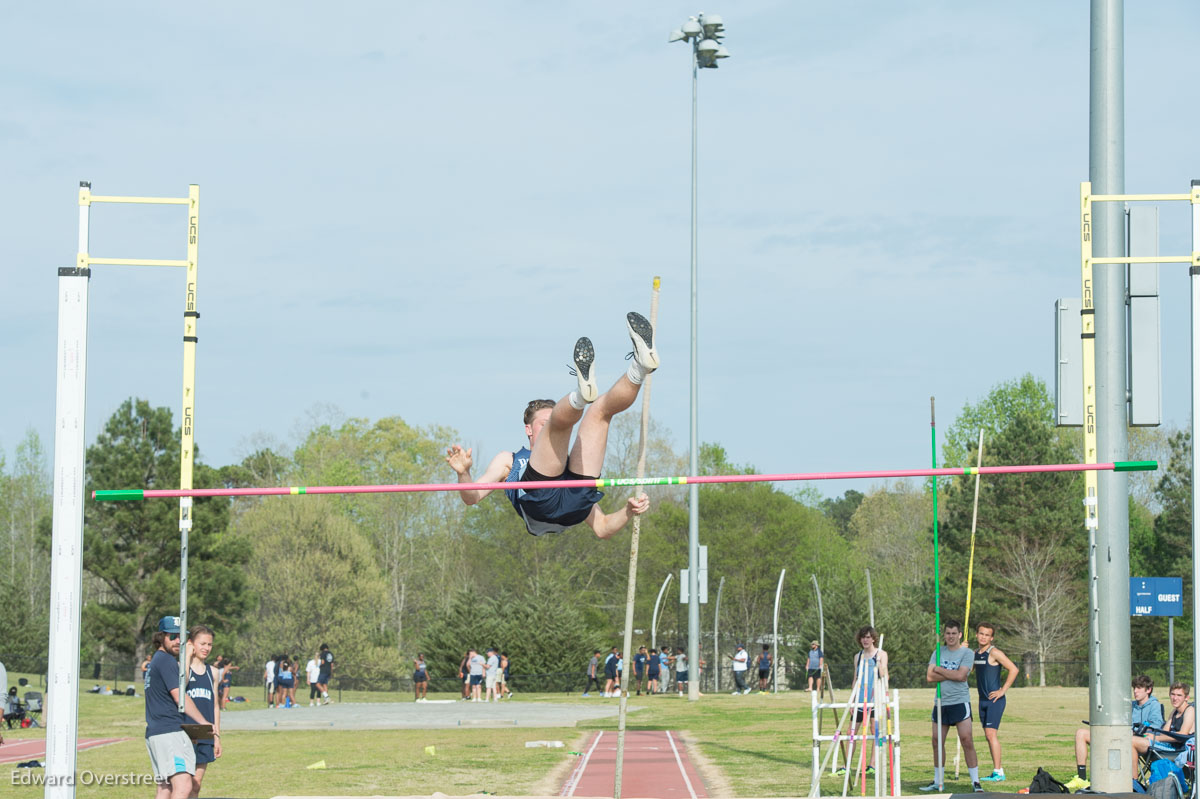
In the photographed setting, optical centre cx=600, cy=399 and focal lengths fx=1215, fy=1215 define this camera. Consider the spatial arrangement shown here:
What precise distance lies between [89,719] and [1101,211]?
64.4 ft

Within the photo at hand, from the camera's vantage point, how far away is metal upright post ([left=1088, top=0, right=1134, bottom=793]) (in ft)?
25.4

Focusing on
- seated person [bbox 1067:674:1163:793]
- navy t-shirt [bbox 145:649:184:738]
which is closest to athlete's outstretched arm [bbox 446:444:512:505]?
navy t-shirt [bbox 145:649:184:738]

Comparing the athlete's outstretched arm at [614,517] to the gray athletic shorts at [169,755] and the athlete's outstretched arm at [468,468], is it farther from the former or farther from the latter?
the gray athletic shorts at [169,755]

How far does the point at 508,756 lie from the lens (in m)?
13.4

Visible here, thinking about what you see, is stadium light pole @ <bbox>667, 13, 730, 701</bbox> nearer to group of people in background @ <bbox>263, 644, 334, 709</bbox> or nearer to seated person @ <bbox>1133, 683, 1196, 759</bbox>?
group of people in background @ <bbox>263, 644, 334, 709</bbox>

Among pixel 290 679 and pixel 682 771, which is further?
pixel 290 679

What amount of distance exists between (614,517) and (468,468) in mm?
965

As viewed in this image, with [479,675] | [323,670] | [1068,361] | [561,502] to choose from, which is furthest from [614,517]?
[323,670]

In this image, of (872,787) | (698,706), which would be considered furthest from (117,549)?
(872,787)

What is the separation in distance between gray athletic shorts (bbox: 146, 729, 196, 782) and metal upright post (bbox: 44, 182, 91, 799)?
1581 millimetres

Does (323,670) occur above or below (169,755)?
below

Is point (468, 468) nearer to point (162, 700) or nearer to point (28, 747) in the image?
point (162, 700)

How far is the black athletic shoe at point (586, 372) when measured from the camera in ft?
19.2

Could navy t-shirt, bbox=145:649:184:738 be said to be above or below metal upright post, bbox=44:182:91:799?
below
